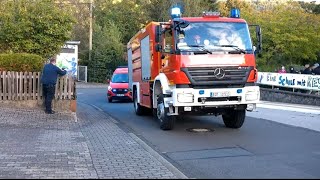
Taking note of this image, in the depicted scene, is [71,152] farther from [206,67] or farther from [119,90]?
[119,90]

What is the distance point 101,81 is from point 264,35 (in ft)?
63.8

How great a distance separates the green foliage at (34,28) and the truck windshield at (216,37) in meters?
7.95

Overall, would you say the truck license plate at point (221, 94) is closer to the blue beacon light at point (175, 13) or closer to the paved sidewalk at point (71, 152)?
the paved sidewalk at point (71, 152)

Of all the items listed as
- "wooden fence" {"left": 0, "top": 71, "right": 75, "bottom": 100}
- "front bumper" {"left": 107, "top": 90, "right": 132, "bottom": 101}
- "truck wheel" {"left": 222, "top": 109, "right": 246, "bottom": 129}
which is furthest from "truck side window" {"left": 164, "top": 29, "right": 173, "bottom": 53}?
"front bumper" {"left": 107, "top": 90, "right": 132, "bottom": 101}

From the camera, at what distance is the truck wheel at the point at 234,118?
1306cm

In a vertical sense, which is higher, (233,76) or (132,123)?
(233,76)

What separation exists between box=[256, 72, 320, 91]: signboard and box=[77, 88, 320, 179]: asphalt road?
864 centimetres

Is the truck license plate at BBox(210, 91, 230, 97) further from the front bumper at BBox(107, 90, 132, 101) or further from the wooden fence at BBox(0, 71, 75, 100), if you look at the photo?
the front bumper at BBox(107, 90, 132, 101)

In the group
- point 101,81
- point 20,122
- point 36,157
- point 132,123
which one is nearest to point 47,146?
point 36,157

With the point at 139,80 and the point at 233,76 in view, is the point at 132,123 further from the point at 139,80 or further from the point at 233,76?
the point at 233,76

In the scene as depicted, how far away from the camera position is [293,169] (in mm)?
7625

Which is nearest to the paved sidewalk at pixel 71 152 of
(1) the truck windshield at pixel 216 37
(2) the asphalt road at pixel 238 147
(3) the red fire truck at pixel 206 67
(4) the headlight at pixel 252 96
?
(2) the asphalt road at pixel 238 147

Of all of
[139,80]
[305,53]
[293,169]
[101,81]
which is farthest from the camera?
[101,81]

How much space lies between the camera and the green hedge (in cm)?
1561
